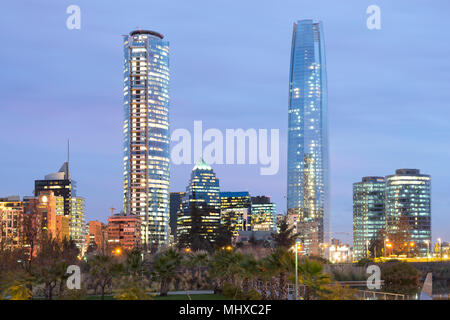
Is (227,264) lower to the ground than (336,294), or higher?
lower

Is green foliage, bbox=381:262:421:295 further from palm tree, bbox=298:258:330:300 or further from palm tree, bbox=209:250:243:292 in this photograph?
palm tree, bbox=298:258:330:300

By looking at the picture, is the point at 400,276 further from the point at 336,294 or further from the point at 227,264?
the point at 336,294

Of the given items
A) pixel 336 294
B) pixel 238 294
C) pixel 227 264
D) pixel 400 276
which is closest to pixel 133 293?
pixel 336 294

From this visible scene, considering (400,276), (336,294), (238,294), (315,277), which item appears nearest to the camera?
(336,294)

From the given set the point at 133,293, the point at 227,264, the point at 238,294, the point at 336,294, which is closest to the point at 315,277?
the point at 336,294

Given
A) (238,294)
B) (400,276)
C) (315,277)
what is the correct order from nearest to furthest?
(315,277)
(238,294)
(400,276)

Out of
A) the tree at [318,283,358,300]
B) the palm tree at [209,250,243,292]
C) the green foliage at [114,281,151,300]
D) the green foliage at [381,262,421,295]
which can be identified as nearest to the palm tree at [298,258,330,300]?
the tree at [318,283,358,300]

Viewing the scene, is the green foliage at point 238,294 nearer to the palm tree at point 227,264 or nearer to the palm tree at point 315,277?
the palm tree at point 227,264

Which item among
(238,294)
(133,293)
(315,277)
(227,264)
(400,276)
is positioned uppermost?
(315,277)

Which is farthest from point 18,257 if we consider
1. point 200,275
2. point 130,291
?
point 130,291

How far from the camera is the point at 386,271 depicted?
3647 inches

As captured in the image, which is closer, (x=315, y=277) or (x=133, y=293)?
(x=133, y=293)
